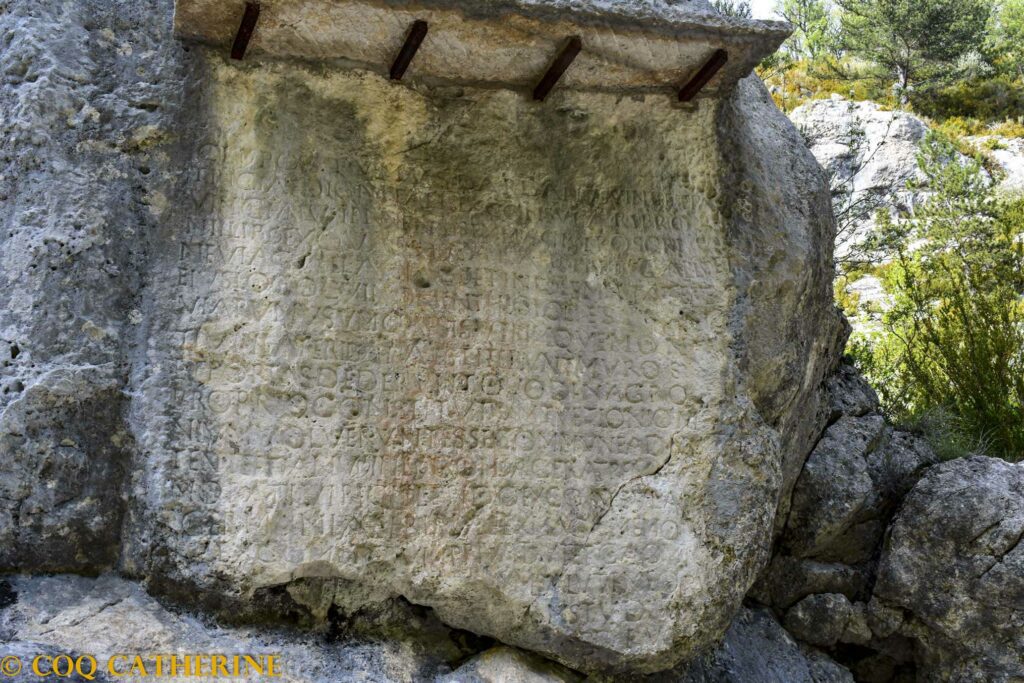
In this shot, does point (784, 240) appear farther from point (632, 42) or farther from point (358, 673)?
point (358, 673)

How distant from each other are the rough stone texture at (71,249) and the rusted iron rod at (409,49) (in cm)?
109


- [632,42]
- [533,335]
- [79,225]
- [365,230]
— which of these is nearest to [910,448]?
[533,335]

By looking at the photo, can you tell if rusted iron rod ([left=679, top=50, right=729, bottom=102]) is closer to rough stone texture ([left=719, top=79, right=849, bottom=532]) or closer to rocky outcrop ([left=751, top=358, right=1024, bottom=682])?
rough stone texture ([left=719, top=79, right=849, bottom=532])

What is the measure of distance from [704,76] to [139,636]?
384 centimetres

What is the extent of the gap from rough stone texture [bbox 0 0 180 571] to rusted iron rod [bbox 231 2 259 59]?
1.12 ft

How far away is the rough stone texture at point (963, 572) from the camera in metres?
6.39

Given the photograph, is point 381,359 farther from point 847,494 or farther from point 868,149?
point 868,149

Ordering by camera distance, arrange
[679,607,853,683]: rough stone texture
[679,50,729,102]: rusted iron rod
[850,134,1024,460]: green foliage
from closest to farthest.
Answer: [679,50,729,102]: rusted iron rod, [679,607,853,683]: rough stone texture, [850,134,1024,460]: green foliage

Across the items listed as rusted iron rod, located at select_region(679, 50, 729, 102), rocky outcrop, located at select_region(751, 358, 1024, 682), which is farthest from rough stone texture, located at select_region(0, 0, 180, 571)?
rocky outcrop, located at select_region(751, 358, 1024, 682)

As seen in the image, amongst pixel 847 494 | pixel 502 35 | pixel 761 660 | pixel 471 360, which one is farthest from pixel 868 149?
pixel 471 360

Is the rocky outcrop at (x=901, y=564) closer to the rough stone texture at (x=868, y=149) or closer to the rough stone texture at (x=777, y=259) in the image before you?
the rough stone texture at (x=777, y=259)

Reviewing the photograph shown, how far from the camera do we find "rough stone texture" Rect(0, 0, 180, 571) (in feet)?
16.2

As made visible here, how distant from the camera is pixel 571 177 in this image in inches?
237

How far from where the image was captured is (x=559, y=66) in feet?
18.3
